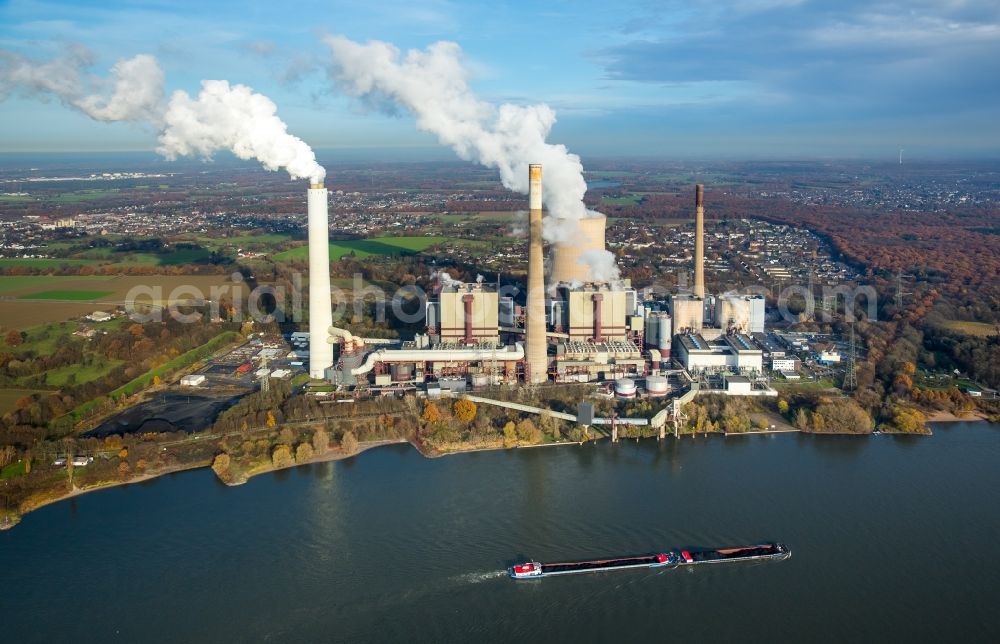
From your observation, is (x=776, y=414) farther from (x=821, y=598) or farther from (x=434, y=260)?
(x=434, y=260)

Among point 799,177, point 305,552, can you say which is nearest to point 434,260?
point 305,552

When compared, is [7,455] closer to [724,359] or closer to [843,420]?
[724,359]

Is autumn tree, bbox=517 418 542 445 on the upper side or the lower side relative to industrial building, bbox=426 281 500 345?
lower

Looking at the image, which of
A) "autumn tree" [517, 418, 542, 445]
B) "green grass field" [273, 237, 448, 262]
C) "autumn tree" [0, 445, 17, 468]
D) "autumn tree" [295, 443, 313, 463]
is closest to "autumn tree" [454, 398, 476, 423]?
"autumn tree" [517, 418, 542, 445]

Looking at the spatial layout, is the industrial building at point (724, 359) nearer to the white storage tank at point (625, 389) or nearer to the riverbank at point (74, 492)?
the white storage tank at point (625, 389)

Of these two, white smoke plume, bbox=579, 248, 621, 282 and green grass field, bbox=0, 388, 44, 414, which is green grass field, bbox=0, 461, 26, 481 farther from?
white smoke plume, bbox=579, 248, 621, 282

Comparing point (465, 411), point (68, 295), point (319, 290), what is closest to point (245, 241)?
point (68, 295)
